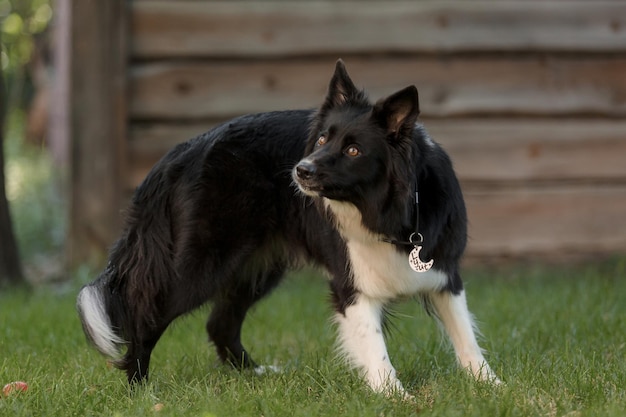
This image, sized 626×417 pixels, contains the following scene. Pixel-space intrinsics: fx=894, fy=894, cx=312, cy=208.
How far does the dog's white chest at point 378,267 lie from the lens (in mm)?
4082

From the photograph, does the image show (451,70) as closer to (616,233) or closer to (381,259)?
(616,233)

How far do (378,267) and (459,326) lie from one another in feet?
1.68

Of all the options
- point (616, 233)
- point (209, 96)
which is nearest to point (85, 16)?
point (209, 96)

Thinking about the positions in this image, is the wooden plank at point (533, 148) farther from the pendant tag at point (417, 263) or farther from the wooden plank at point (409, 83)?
the pendant tag at point (417, 263)

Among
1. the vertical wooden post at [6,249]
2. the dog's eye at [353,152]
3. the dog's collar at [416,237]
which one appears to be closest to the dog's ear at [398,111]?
the dog's eye at [353,152]

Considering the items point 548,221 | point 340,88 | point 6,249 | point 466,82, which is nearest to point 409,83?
point 466,82

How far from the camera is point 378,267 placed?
4125mm

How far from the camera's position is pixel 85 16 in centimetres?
721

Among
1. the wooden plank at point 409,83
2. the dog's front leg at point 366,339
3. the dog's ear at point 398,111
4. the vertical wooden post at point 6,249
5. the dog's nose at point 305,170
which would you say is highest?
the dog's ear at point 398,111

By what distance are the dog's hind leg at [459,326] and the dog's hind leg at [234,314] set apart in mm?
982

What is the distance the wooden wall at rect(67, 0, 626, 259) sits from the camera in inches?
290

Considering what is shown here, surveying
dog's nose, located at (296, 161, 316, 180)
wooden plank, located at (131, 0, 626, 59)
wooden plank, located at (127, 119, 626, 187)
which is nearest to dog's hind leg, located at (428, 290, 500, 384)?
dog's nose, located at (296, 161, 316, 180)

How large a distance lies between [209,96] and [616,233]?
3.68 meters

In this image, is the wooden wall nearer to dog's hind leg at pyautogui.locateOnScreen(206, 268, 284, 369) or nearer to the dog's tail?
dog's hind leg at pyautogui.locateOnScreen(206, 268, 284, 369)
